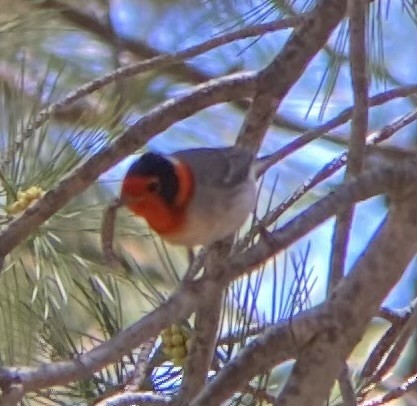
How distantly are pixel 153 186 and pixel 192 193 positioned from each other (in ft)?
0.19

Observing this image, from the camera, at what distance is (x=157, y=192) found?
816 millimetres

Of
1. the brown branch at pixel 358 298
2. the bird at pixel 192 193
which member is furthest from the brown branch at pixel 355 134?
the bird at pixel 192 193

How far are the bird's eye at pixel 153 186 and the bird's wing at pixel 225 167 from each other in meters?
0.08

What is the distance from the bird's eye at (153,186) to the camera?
2.65 ft

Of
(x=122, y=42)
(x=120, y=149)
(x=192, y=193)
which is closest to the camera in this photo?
(x=120, y=149)

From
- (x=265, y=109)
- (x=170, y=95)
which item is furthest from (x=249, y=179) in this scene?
(x=170, y=95)

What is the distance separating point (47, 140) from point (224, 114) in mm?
332

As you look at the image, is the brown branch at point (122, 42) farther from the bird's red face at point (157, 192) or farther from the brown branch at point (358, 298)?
the brown branch at point (358, 298)

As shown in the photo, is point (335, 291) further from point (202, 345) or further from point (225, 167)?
point (225, 167)

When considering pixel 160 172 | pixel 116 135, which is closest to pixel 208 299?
pixel 160 172

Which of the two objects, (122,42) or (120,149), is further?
(122,42)

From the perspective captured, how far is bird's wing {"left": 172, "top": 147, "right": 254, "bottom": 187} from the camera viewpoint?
0.89m

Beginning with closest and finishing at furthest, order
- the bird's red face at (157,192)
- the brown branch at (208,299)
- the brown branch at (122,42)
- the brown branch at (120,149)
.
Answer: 1. the brown branch at (208,299)
2. the brown branch at (120,149)
3. the bird's red face at (157,192)
4. the brown branch at (122,42)

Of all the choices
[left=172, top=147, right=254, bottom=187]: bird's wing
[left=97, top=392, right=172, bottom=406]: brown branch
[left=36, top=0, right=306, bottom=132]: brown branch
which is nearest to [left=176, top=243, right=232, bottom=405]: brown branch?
[left=97, top=392, right=172, bottom=406]: brown branch
